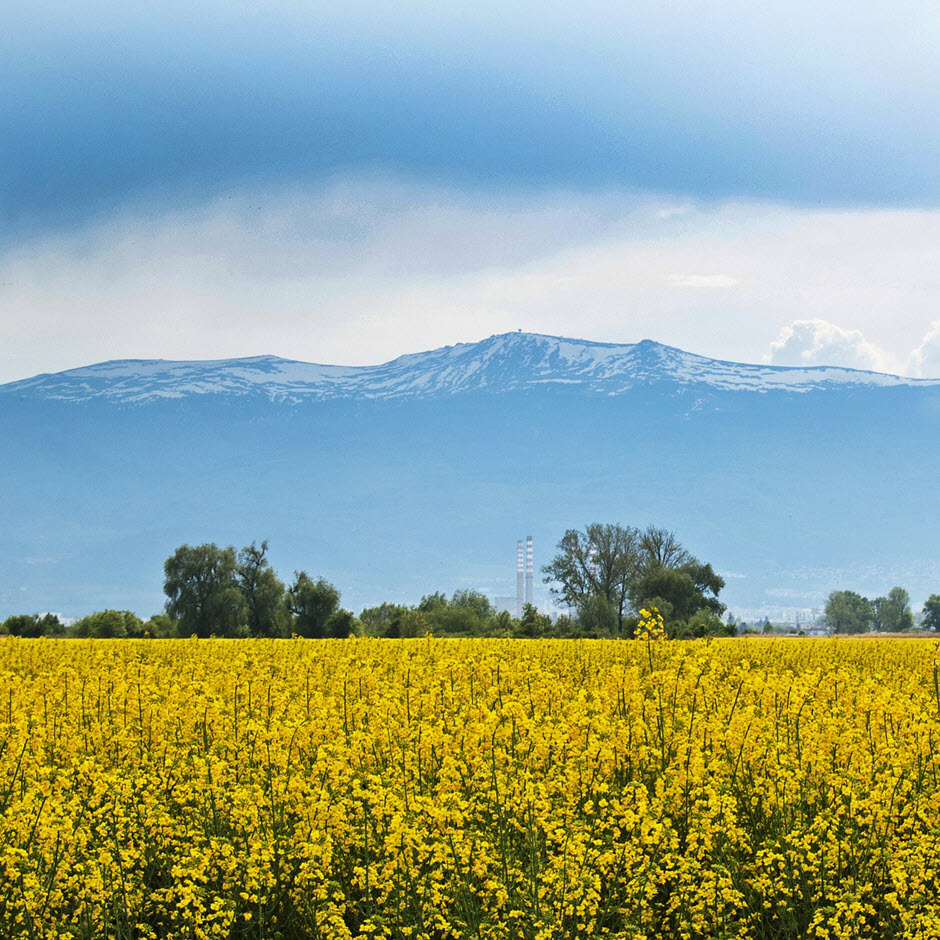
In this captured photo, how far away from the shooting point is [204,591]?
268 feet

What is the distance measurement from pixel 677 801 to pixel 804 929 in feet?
4.34

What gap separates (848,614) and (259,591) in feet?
434

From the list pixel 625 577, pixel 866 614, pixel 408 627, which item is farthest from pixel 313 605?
pixel 866 614

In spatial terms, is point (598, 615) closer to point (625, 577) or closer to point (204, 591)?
point (625, 577)

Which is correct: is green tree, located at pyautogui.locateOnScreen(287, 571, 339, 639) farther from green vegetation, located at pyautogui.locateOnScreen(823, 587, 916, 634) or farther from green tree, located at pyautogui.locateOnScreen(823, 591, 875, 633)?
green tree, located at pyautogui.locateOnScreen(823, 591, 875, 633)

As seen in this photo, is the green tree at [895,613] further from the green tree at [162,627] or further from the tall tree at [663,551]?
the green tree at [162,627]

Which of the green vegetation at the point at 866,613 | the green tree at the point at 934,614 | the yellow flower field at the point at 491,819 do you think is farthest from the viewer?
the green vegetation at the point at 866,613

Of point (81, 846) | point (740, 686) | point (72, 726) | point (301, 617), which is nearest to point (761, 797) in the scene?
point (740, 686)

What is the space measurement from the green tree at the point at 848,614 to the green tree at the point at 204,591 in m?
126

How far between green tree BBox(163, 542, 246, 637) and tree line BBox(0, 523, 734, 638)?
77mm

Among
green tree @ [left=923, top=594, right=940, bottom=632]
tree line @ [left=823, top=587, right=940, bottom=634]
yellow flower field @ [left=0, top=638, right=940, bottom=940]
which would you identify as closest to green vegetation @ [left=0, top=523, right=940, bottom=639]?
green tree @ [left=923, top=594, right=940, bottom=632]

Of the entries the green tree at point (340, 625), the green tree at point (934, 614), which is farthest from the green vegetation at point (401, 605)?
the green tree at point (934, 614)

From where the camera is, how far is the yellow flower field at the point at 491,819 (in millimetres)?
7453

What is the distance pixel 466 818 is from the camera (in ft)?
27.8
